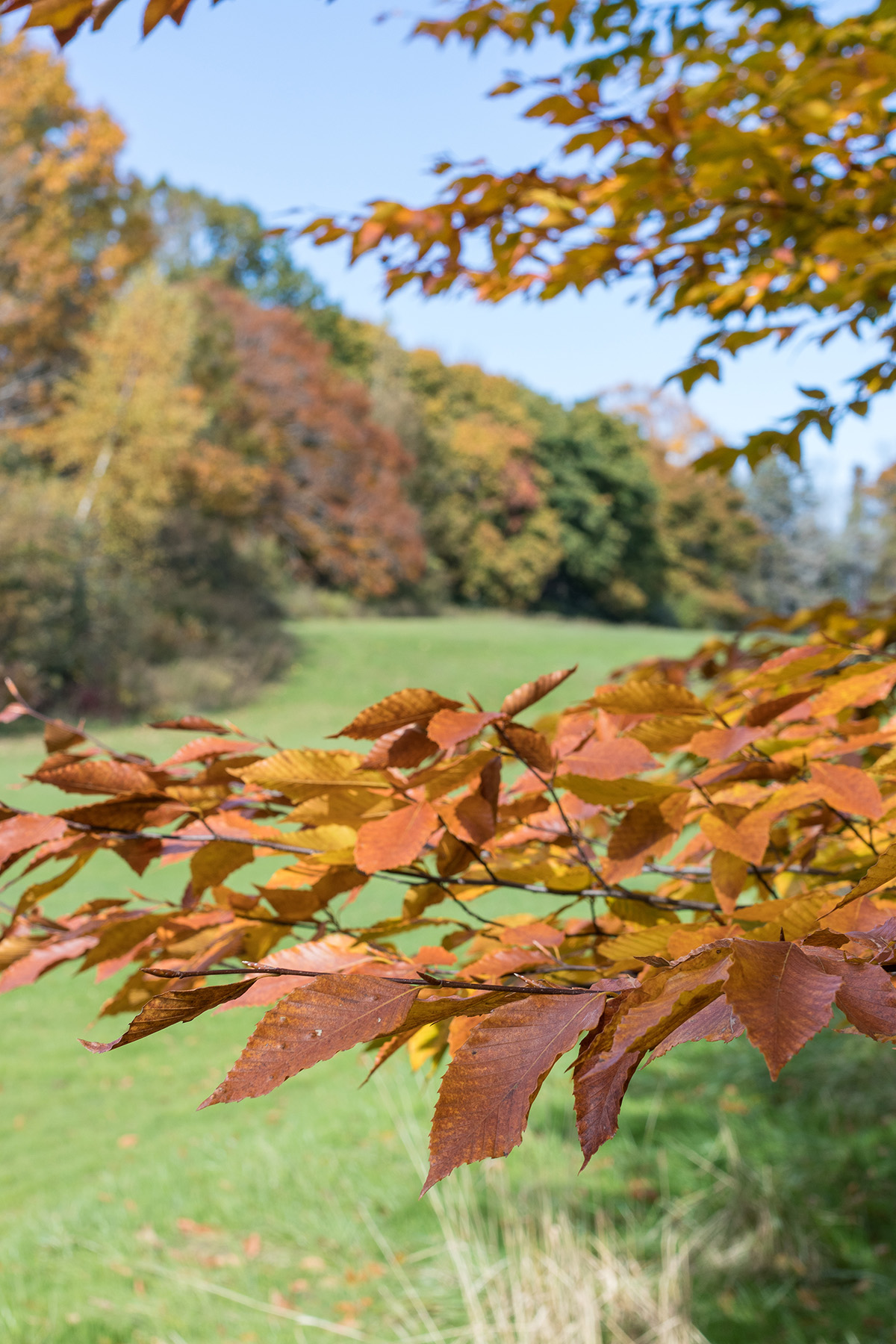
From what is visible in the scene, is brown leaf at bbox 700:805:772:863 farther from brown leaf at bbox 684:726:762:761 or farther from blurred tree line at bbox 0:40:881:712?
blurred tree line at bbox 0:40:881:712

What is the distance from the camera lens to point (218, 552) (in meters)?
16.9

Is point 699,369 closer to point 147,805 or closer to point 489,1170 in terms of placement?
point 147,805

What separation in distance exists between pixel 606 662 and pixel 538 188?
16755 millimetres

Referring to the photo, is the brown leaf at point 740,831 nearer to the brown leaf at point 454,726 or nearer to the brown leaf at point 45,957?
the brown leaf at point 454,726

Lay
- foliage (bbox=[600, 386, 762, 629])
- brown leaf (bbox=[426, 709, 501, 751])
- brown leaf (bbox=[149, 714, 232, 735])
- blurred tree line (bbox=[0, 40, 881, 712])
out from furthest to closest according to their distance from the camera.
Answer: foliage (bbox=[600, 386, 762, 629]) < blurred tree line (bbox=[0, 40, 881, 712]) < brown leaf (bbox=[149, 714, 232, 735]) < brown leaf (bbox=[426, 709, 501, 751])

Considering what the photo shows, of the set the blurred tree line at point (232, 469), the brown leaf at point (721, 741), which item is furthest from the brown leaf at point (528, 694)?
the blurred tree line at point (232, 469)

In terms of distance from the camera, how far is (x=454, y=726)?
2.14 ft

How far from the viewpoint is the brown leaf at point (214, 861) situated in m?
0.80

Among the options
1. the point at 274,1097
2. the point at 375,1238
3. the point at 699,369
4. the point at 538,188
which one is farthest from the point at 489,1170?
the point at 538,188

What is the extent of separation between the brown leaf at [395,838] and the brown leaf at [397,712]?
0.21ft

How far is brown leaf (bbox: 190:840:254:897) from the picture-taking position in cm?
80

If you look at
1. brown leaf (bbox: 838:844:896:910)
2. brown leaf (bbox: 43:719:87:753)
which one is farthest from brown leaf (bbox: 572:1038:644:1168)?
brown leaf (bbox: 43:719:87:753)

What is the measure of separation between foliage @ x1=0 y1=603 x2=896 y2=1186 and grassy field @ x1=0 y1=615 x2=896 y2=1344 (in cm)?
117

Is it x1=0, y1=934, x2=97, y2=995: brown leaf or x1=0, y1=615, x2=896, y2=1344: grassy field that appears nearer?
x1=0, y1=934, x2=97, y2=995: brown leaf
